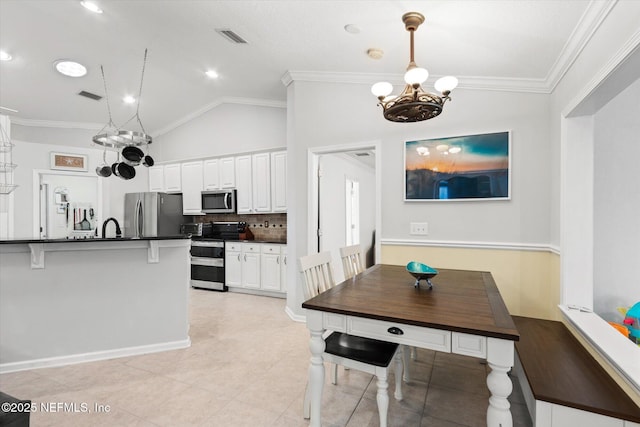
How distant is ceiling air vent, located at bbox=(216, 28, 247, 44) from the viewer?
10.2 ft

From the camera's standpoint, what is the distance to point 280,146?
4.96 meters

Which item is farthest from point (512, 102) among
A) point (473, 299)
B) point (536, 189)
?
point (473, 299)

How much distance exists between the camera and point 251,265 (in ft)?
16.2

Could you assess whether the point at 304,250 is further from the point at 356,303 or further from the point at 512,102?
the point at 512,102

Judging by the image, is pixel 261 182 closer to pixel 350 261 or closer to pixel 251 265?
pixel 251 265

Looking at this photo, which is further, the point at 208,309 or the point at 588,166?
the point at 208,309

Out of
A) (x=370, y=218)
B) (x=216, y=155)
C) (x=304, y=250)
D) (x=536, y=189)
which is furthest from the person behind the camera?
(x=370, y=218)

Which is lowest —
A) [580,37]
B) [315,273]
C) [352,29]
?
[315,273]

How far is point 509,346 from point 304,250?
273cm

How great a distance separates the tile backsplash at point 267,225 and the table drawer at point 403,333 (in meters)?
3.62

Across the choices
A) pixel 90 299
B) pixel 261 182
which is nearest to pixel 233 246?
pixel 261 182

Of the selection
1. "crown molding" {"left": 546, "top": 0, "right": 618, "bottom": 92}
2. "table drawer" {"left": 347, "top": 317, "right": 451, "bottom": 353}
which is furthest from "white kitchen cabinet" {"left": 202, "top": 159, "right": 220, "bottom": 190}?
"crown molding" {"left": 546, "top": 0, "right": 618, "bottom": 92}

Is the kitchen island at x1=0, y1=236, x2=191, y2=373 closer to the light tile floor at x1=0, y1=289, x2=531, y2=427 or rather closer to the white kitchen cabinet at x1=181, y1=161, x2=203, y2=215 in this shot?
the light tile floor at x1=0, y1=289, x2=531, y2=427

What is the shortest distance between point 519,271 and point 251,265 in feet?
11.9
